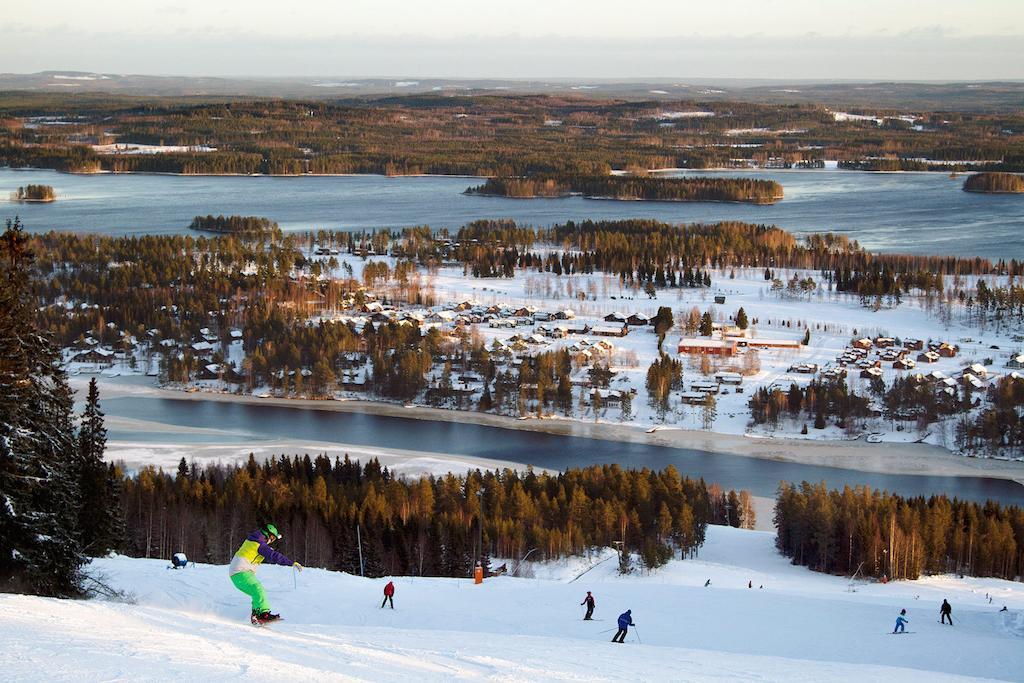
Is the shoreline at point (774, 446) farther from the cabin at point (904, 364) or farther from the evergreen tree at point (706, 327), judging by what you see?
the evergreen tree at point (706, 327)

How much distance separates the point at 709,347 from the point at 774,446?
8.43 meters

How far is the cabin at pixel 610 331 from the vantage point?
40.5 meters

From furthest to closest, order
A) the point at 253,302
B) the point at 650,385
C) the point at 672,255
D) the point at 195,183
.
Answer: the point at 195,183 < the point at 672,255 < the point at 253,302 < the point at 650,385

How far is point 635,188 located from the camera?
9544cm

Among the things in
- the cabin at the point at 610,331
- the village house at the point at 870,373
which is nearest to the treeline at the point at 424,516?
the village house at the point at 870,373

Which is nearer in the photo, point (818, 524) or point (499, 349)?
point (818, 524)

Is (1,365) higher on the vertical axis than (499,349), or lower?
higher

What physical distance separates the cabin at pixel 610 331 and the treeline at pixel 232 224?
3118 centimetres

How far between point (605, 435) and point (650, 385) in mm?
3136

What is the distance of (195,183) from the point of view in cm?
10794

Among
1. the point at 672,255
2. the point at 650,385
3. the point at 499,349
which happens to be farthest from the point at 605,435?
the point at 672,255

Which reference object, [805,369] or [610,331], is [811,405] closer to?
[805,369]

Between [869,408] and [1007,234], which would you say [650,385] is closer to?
[869,408]

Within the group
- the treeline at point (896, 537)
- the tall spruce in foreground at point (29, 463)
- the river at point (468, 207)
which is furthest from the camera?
the river at point (468, 207)
